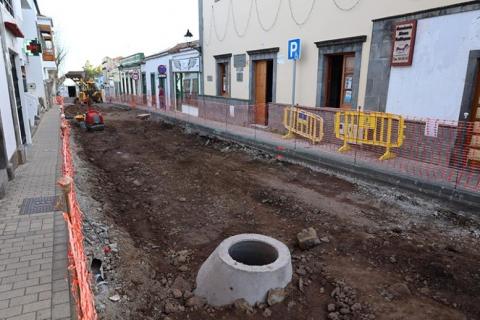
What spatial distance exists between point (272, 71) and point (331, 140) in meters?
5.00

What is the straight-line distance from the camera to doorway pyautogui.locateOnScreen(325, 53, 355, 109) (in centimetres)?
1052

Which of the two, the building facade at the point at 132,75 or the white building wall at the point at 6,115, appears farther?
the building facade at the point at 132,75

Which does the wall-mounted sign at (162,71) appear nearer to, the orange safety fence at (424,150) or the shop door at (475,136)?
the orange safety fence at (424,150)

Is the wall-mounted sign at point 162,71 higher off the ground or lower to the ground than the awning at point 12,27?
lower

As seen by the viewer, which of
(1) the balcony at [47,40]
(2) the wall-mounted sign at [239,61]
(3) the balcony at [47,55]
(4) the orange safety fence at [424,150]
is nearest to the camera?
(4) the orange safety fence at [424,150]

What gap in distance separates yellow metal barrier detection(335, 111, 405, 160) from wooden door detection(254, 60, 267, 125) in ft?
16.6

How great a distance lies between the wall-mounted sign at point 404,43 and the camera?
820 centimetres

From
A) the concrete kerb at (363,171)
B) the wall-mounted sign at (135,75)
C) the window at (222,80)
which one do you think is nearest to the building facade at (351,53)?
the window at (222,80)

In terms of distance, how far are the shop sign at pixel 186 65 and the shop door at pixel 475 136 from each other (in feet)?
48.8

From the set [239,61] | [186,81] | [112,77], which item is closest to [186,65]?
[186,81]

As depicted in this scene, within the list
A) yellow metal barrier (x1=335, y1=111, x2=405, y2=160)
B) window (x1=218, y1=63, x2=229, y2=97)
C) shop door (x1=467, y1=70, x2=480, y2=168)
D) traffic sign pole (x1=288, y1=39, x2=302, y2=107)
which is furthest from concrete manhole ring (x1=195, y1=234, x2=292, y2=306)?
window (x1=218, y1=63, x2=229, y2=97)

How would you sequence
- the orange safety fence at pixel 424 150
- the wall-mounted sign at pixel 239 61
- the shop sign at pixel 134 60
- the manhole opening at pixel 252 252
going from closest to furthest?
the manhole opening at pixel 252 252 < the orange safety fence at pixel 424 150 < the wall-mounted sign at pixel 239 61 < the shop sign at pixel 134 60

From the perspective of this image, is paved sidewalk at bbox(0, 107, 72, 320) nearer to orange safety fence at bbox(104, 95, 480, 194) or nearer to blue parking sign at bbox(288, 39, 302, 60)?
orange safety fence at bbox(104, 95, 480, 194)

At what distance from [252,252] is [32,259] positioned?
271 centimetres
